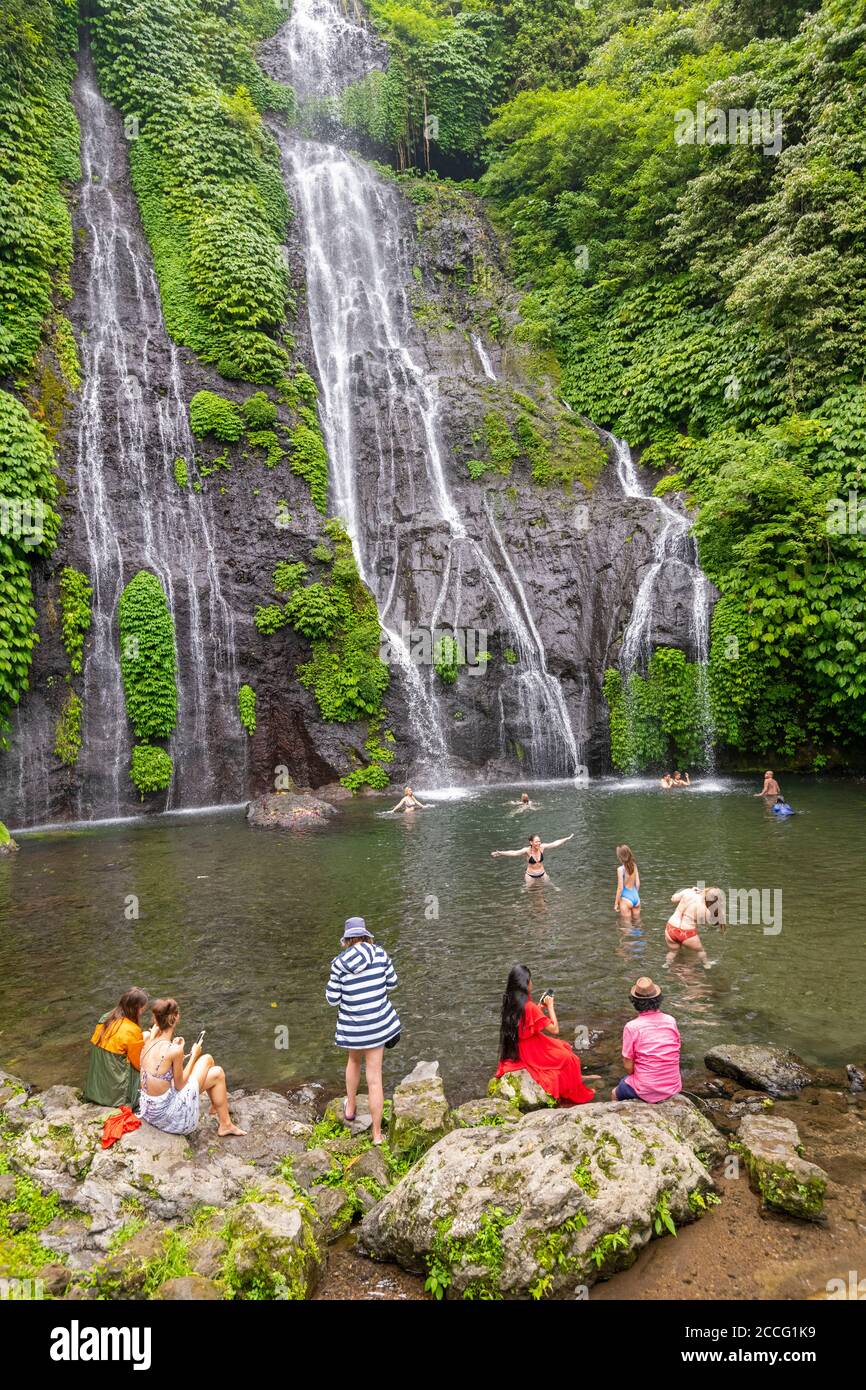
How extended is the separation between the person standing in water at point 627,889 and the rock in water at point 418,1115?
465 cm

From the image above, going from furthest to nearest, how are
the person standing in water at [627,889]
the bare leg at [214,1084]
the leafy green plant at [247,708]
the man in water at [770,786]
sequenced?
the leafy green plant at [247,708]
the man in water at [770,786]
the person standing in water at [627,889]
the bare leg at [214,1084]

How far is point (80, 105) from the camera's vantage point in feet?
88.6

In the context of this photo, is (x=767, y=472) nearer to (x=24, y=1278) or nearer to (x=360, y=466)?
(x=360, y=466)

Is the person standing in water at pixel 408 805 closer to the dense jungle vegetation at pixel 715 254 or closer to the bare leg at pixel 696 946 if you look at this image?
the dense jungle vegetation at pixel 715 254

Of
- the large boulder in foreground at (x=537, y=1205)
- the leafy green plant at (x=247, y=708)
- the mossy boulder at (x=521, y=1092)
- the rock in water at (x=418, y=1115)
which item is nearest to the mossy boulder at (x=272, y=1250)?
the large boulder in foreground at (x=537, y=1205)

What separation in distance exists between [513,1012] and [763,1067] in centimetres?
192

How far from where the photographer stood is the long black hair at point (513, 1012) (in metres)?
5.88

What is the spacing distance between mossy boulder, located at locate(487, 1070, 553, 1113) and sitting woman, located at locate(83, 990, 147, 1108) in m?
2.70

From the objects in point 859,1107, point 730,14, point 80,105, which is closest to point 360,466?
point 80,105

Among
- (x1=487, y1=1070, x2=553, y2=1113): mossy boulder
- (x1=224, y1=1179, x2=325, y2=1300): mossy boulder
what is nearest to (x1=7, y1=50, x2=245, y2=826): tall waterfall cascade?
(x1=487, y1=1070, x2=553, y2=1113): mossy boulder

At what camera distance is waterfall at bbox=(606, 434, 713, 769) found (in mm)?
20828

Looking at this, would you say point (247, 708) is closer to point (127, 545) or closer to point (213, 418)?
point (127, 545)

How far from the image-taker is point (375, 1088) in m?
5.50

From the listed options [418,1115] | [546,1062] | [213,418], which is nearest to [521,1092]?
[546,1062]
